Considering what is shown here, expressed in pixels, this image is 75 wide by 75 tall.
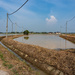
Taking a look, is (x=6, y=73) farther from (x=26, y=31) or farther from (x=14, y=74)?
(x=26, y=31)

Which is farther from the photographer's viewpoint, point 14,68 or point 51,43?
point 51,43

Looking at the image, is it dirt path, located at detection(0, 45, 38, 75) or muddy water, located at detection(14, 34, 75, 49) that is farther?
muddy water, located at detection(14, 34, 75, 49)

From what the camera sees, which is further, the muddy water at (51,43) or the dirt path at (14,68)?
the muddy water at (51,43)

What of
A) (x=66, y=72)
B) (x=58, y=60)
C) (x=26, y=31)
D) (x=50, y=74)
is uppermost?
(x=26, y=31)

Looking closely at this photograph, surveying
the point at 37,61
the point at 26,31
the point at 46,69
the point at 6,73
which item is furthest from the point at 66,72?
the point at 26,31

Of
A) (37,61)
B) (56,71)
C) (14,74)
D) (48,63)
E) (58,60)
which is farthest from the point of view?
(37,61)

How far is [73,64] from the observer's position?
5.15 metres

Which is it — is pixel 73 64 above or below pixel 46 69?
above

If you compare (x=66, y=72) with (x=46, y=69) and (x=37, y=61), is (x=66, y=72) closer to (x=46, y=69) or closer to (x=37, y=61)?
(x=46, y=69)

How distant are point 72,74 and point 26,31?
8420 centimetres

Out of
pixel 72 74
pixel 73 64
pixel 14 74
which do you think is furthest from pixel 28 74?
pixel 73 64

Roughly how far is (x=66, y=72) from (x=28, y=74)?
2534mm

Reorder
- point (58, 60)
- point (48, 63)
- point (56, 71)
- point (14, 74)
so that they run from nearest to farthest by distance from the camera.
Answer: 1. point (14, 74)
2. point (56, 71)
3. point (58, 60)
4. point (48, 63)

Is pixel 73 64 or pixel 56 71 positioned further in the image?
pixel 56 71
